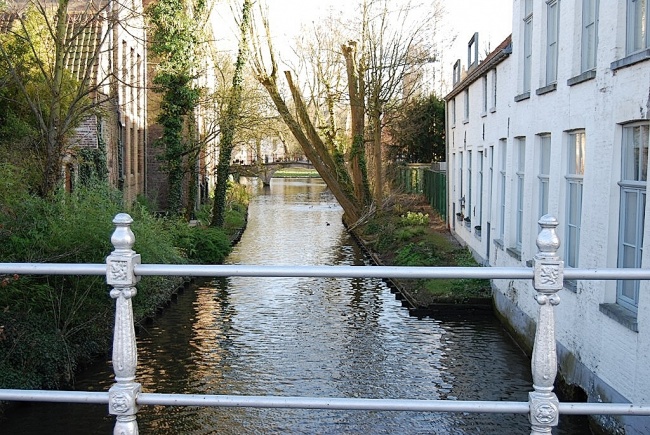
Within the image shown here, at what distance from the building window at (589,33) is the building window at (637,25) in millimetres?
1273

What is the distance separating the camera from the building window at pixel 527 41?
12828mm

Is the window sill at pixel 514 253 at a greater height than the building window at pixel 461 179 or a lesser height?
lesser

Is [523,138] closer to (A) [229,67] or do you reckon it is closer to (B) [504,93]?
(B) [504,93]

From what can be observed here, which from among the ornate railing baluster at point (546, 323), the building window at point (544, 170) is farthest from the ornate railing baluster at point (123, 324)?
the building window at point (544, 170)

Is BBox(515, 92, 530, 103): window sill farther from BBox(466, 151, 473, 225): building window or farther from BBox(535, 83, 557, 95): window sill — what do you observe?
BBox(466, 151, 473, 225): building window

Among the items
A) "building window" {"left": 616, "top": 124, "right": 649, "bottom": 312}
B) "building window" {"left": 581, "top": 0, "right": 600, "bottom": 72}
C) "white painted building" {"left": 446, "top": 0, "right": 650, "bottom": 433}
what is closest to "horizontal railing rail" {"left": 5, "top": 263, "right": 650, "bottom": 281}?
"white painted building" {"left": 446, "top": 0, "right": 650, "bottom": 433}

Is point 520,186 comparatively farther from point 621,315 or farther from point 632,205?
point 621,315

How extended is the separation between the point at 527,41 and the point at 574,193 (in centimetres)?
419

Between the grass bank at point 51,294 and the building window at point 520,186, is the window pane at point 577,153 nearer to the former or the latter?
the building window at point 520,186

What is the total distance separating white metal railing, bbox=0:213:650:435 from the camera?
8.89ft

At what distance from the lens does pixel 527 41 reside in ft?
43.0

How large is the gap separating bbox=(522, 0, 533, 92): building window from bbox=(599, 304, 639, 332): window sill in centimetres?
574

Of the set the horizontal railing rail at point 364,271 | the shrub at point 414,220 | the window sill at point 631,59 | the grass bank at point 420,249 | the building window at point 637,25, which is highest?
the building window at point 637,25

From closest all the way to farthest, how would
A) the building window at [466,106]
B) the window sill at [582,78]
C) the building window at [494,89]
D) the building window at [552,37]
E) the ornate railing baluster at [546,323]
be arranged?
the ornate railing baluster at [546,323] → the window sill at [582,78] → the building window at [552,37] → the building window at [494,89] → the building window at [466,106]
